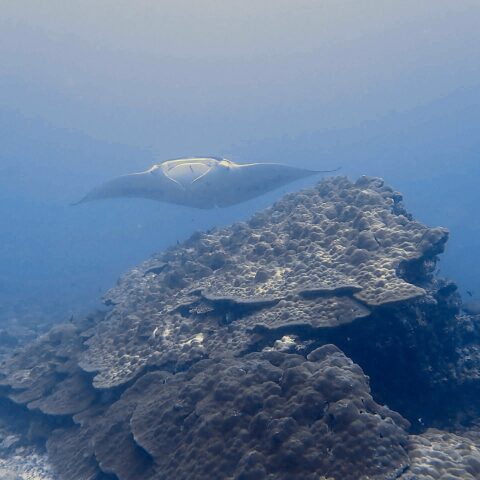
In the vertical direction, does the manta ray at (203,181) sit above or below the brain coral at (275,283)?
above

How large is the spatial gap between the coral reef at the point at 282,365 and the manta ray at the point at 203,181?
9.14 ft

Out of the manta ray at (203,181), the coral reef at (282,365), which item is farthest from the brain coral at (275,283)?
the manta ray at (203,181)

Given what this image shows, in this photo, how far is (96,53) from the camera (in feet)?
342

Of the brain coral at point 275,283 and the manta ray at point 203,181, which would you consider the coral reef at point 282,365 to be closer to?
the brain coral at point 275,283

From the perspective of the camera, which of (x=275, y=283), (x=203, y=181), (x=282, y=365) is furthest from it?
(x=203, y=181)

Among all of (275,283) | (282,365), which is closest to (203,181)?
(275,283)

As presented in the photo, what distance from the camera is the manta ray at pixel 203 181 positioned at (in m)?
13.2

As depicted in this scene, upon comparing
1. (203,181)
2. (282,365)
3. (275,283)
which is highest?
(203,181)

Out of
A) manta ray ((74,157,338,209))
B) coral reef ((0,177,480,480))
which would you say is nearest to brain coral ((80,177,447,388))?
coral reef ((0,177,480,480))

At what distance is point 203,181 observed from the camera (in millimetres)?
13336

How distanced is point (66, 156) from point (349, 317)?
464ft

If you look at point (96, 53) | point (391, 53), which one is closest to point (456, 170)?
point (391, 53)

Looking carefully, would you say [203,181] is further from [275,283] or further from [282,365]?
[282,365]

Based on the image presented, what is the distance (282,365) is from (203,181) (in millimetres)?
8897
